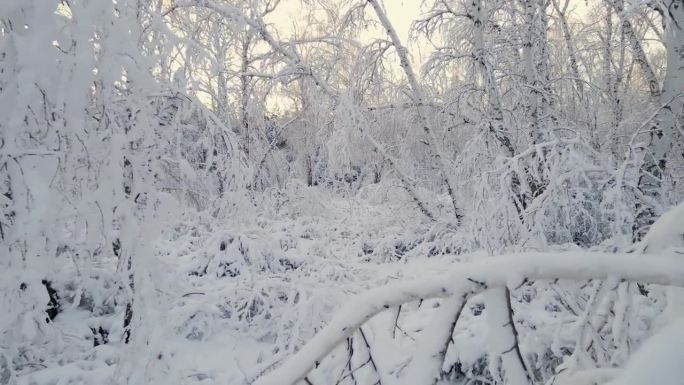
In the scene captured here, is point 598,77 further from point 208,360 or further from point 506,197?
point 208,360

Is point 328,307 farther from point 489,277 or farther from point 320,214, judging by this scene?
point 320,214

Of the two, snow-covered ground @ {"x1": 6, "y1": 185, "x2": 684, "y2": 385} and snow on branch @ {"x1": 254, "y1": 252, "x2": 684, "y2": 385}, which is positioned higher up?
snow on branch @ {"x1": 254, "y1": 252, "x2": 684, "y2": 385}

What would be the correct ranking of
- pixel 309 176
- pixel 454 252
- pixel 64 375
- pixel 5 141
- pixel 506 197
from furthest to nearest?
pixel 309 176
pixel 454 252
pixel 64 375
pixel 506 197
pixel 5 141

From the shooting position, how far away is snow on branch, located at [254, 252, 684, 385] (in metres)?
1.04

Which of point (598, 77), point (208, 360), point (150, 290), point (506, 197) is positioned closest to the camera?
point (150, 290)

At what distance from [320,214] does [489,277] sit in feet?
31.3

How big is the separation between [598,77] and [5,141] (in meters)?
14.0

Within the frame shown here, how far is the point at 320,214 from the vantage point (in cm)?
1055

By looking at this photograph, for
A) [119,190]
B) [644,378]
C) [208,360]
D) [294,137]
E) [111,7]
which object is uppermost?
[294,137]

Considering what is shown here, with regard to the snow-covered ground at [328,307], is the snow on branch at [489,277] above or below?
above

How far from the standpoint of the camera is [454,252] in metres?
7.74

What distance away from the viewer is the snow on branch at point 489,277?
41.1 inches

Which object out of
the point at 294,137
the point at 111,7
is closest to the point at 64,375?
the point at 111,7

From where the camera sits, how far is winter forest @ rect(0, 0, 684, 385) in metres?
1.19
